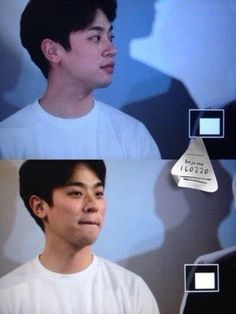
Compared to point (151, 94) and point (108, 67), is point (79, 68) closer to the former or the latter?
point (108, 67)

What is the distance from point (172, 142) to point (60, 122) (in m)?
0.32

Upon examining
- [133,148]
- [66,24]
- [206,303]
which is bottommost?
[206,303]

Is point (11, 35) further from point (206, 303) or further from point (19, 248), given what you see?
point (206, 303)

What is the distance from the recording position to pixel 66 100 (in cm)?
200

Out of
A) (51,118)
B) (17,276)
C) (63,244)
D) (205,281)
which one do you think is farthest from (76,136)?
(205,281)

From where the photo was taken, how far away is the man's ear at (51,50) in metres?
1.97

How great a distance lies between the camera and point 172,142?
2.02 metres

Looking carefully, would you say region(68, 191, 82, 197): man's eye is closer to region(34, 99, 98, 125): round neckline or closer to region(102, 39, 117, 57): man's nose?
region(34, 99, 98, 125): round neckline

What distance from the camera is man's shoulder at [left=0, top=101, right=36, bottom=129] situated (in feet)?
A: 6.49

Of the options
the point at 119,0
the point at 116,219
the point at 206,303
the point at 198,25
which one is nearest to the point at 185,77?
the point at 198,25

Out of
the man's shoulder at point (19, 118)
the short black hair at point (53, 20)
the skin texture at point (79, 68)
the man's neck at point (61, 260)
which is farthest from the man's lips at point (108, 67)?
the man's neck at point (61, 260)

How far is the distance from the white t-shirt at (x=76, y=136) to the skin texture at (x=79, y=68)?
31 millimetres

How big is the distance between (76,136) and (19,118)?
164 mm

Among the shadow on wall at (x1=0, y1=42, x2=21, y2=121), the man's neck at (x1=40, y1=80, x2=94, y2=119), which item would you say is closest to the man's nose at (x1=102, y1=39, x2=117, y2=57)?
the man's neck at (x1=40, y1=80, x2=94, y2=119)
